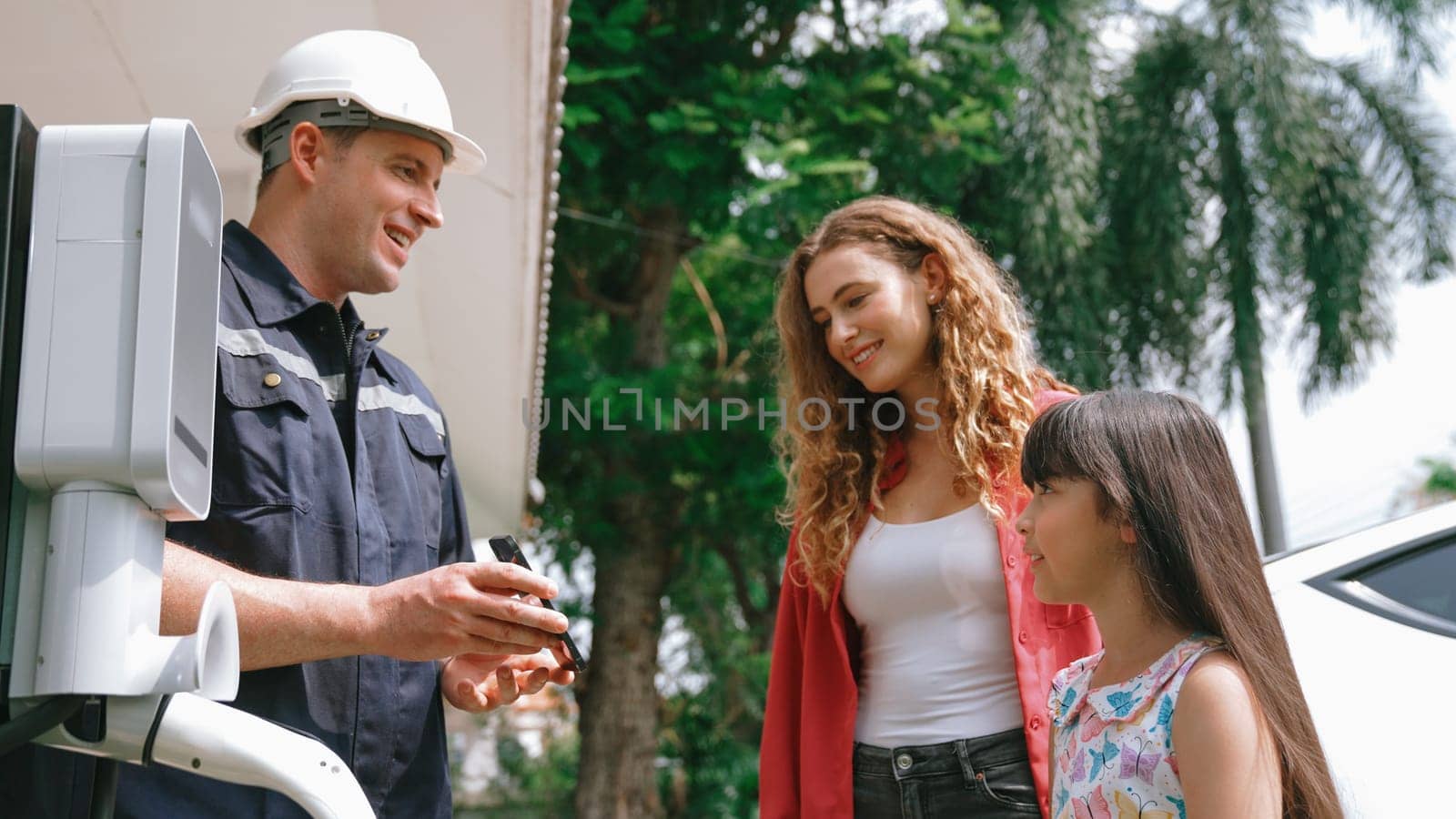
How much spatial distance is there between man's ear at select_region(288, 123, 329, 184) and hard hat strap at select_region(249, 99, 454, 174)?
1cm

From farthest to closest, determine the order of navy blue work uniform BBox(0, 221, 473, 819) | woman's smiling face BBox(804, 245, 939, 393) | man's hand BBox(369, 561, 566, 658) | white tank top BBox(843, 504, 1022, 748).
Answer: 1. woman's smiling face BBox(804, 245, 939, 393)
2. white tank top BBox(843, 504, 1022, 748)
3. navy blue work uniform BBox(0, 221, 473, 819)
4. man's hand BBox(369, 561, 566, 658)

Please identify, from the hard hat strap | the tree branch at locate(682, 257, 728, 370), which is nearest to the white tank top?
the hard hat strap

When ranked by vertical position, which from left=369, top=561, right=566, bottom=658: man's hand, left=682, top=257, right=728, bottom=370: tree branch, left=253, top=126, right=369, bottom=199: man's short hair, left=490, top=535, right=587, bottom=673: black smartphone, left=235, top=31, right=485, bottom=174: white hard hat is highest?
left=682, top=257, right=728, bottom=370: tree branch

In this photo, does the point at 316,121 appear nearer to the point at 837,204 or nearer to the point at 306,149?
the point at 306,149

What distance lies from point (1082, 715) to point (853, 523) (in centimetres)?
67

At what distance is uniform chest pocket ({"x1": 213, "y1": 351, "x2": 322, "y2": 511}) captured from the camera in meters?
1.78

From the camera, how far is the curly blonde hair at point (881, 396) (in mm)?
2393

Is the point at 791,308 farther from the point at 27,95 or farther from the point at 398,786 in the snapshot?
the point at 27,95

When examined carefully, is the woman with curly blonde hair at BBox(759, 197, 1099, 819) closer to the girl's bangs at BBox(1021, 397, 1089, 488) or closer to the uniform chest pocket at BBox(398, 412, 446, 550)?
the girl's bangs at BBox(1021, 397, 1089, 488)

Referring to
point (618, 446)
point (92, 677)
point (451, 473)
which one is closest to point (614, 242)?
point (618, 446)

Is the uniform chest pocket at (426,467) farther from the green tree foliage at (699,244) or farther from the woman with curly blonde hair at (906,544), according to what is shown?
the green tree foliage at (699,244)

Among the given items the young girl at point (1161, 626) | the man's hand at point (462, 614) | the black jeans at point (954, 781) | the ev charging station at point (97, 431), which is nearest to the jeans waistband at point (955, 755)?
the black jeans at point (954, 781)

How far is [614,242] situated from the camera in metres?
8.91

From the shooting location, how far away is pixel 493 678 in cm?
218
